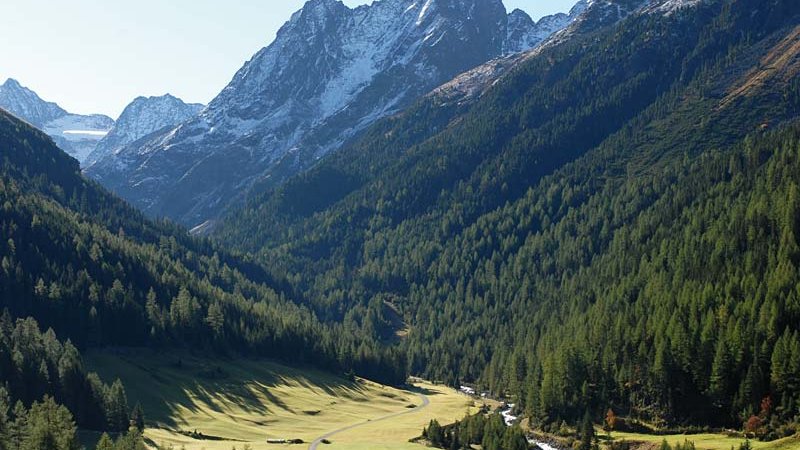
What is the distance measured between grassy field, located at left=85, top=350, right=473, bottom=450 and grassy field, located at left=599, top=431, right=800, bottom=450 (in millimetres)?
38555

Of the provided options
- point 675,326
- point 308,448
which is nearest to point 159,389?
point 308,448

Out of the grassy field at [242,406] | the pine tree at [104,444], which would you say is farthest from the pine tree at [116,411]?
the pine tree at [104,444]

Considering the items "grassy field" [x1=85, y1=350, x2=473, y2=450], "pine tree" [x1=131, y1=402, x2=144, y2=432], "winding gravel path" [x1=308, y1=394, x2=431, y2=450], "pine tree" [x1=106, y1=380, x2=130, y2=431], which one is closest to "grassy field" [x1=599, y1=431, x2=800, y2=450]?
"grassy field" [x1=85, y1=350, x2=473, y2=450]

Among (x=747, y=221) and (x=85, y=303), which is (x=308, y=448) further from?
(x=747, y=221)

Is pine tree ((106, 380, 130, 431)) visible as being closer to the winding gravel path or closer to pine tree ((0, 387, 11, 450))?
pine tree ((0, 387, 11, 450))

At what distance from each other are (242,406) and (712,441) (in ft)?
294

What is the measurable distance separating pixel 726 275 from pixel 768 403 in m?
55.4

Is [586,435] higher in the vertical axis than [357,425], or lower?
higher

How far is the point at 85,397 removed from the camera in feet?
408

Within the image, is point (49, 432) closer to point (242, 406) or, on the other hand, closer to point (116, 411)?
point (116, 411)

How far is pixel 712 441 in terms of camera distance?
119438 mm

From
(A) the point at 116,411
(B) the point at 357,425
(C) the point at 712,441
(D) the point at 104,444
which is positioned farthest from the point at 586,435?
(D) the point at 104,444

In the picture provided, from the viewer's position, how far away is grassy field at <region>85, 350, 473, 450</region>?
13500 centimetres

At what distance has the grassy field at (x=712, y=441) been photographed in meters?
107
